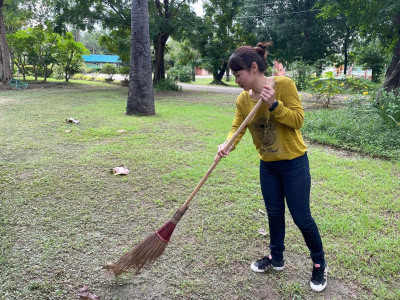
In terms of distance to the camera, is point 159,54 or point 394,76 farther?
point 159,54

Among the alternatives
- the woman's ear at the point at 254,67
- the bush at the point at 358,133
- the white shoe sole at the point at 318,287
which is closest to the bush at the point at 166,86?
the bush at the point at 358,133

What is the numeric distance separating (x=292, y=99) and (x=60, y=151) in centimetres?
438

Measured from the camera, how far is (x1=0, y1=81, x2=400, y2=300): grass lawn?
2.35m

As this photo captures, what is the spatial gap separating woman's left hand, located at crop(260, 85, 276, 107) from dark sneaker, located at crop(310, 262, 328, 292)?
1286 mm

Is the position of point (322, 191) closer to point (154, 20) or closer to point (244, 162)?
point (244, 162)

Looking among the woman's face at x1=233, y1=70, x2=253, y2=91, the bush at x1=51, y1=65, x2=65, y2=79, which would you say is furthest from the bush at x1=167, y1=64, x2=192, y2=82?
the woman's face at x1=233, y1=70, x2=253, y2=91

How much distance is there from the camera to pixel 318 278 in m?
2.33

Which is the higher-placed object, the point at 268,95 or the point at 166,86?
the point at 166,86

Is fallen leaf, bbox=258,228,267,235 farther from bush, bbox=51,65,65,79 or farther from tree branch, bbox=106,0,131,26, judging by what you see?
bush, bbox=51,65,65,79

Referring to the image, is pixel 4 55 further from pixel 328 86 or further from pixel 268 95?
pixel 268 95

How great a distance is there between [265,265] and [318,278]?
0.40 metres

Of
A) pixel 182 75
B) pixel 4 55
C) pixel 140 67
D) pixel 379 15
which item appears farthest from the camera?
pixel 182 75

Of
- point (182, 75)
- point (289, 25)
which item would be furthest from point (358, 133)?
point (182, 75)

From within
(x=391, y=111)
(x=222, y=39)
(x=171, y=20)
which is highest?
(x=222, y=39)
